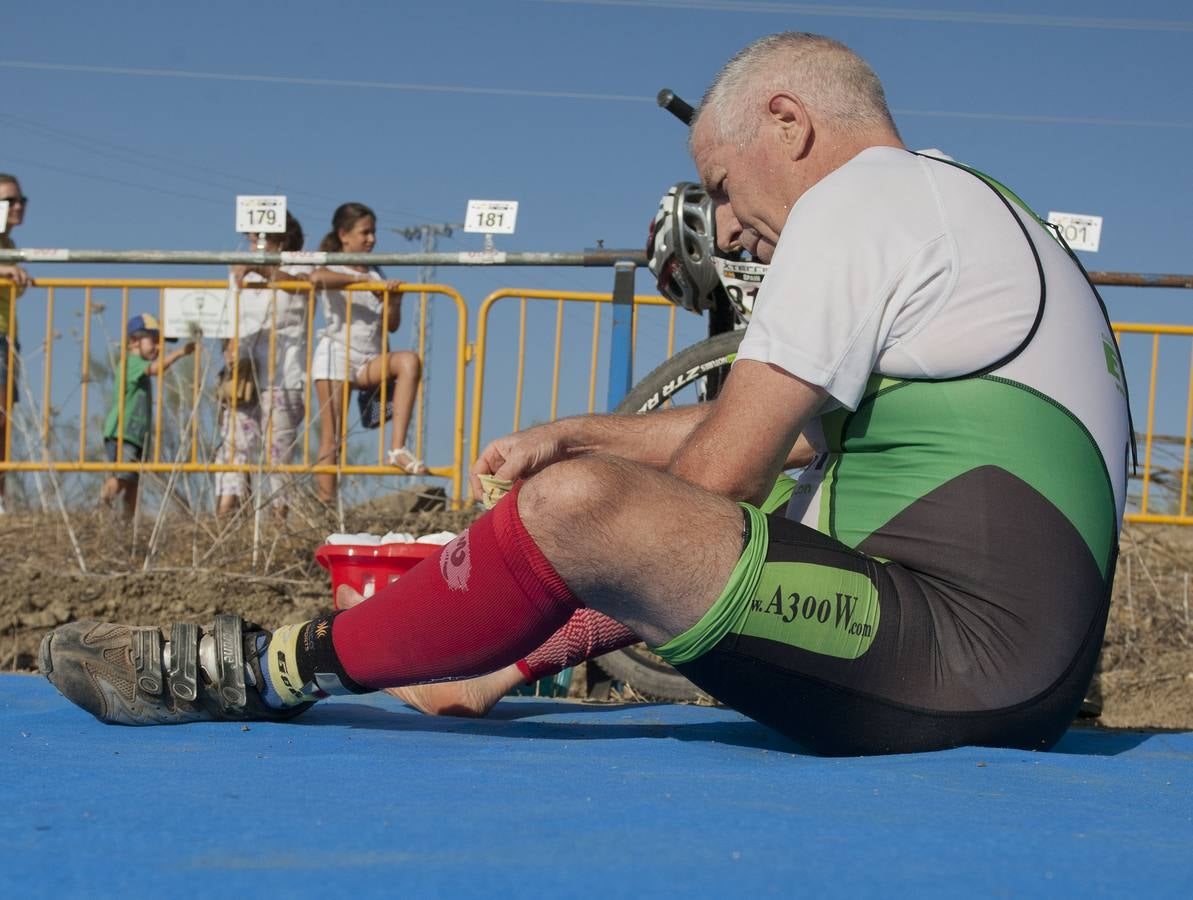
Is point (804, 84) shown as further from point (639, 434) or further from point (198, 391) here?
point (198, 391)

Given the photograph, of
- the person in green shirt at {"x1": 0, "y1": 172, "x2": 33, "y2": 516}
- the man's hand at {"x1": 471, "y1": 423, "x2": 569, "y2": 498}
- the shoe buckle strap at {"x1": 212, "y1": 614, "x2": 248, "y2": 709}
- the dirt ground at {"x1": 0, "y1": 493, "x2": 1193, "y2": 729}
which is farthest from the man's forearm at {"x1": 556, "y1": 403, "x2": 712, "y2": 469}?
the person in green shirt at {"x1": 0, "y1": 172, "x2": 33, "y2": 516}

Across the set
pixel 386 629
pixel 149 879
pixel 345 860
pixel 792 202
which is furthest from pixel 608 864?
pixel 792 202

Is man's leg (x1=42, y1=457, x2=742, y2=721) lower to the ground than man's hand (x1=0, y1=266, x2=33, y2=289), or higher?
lower

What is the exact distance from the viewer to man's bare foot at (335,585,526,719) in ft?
9.71

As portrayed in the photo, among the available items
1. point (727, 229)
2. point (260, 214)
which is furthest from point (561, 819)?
point (260, 214)

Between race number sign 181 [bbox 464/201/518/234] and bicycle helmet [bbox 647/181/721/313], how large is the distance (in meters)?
1.39

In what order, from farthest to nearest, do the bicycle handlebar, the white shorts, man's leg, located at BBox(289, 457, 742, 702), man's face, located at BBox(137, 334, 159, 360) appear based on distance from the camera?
man's face, located at BBox(137, 334, 159, 360)
the white shorts
the bicycle handlebar
man's leg, located at BBox(289, 457, 742, 702)

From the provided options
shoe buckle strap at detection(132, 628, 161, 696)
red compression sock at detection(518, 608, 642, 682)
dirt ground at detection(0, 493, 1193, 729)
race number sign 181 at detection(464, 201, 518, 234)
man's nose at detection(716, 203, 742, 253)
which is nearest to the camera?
shoe buckle strap at detection(132, 628, 161, 696)

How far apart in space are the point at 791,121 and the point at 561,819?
1311 mm

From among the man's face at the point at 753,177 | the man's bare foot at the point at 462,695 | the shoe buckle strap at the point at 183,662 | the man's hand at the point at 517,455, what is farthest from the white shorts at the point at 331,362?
the man's face at the point at 753,177

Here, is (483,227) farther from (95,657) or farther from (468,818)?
(468,818)

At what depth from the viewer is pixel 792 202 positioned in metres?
2.34

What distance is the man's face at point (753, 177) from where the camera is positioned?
7.59 feet

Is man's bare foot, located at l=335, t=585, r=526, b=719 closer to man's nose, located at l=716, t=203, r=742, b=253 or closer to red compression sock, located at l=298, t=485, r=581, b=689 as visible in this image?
→ red compression sock, located at l=298, t=485, r=581, b=689
